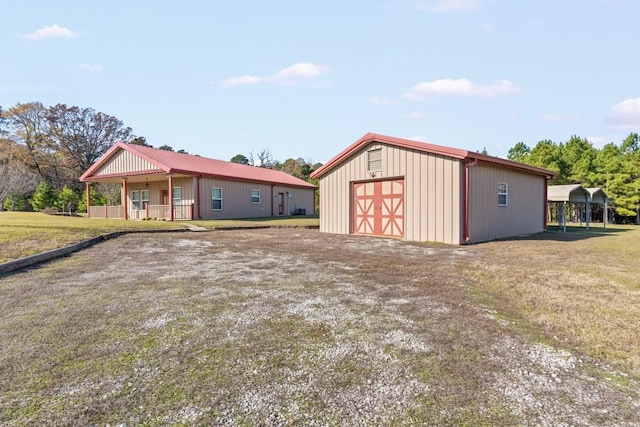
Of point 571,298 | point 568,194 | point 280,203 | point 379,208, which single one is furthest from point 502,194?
point 280,203

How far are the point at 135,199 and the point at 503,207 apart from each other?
22.7m

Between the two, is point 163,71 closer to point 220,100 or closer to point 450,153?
point 220,100

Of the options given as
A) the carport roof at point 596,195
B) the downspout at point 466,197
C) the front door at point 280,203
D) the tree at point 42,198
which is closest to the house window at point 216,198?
the front door at point 280,203

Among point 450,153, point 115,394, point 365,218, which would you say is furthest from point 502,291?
point 365,218

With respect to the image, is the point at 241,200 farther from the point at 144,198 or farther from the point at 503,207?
the point at 503,207

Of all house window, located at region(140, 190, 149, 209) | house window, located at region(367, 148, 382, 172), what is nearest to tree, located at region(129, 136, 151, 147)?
house window, located at region(140, 190, 149, 209)

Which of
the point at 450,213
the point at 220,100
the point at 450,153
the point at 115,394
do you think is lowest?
Result: the point at 115,394

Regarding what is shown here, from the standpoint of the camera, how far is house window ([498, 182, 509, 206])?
44.4 feet

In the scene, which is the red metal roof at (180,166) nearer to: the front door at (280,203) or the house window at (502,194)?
the front door at (280,203)

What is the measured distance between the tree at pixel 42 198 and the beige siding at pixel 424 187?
33.1 m

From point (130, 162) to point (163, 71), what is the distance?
366 inches

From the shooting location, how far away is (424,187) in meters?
12.0

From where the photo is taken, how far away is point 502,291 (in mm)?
5172

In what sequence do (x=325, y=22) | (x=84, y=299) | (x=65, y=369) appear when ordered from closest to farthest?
1. (x=65, y=369)
2. (x=84, y=299)
3. (x=325, y=22)
